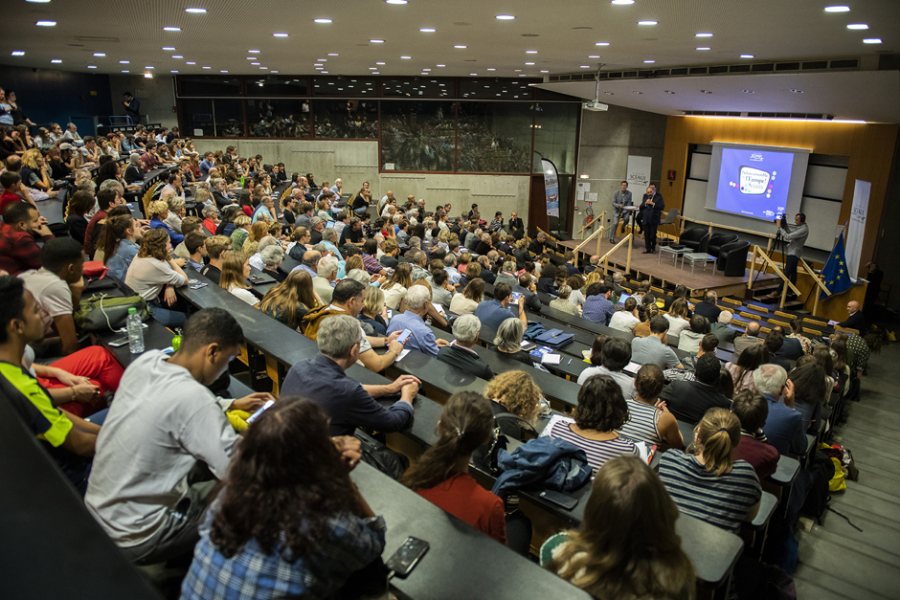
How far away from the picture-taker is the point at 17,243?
3.81m

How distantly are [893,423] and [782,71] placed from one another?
17.5ft

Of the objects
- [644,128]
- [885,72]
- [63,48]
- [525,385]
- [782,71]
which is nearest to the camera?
[525,385]

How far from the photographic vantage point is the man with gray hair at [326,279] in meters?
5.15

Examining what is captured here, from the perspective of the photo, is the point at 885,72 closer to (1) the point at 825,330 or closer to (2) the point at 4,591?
(1) the point at 825,330

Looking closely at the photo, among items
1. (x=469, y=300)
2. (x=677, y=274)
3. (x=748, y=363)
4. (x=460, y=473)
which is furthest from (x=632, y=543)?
(x=677, y=274)

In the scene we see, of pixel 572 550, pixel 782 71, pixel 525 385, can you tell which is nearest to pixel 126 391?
pixel 572 550

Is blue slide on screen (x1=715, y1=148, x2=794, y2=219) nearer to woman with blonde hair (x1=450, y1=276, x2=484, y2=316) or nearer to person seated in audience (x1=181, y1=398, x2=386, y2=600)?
woman with blonde hair (x1=450, y1=276, x2=484, y2=316)

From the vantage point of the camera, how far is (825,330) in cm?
1062

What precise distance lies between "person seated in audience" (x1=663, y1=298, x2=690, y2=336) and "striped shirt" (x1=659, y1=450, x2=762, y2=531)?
4.50 m

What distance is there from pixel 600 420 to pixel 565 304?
15.5 ft

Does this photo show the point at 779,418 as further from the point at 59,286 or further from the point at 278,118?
the point at 278,118

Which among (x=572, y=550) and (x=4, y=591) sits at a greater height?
(x=4, y=591)

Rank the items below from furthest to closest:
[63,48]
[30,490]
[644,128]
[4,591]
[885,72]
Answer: [644,128] < [63,48] < [885,72] < [30,490] < [4,591]

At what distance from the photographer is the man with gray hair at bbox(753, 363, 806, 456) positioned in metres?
4.06
